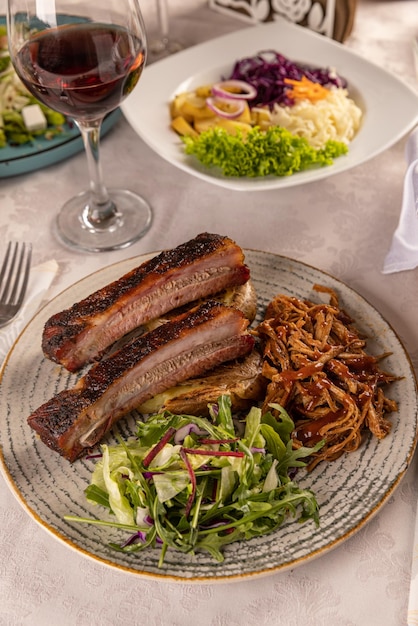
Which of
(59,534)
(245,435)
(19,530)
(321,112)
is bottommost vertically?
(19,530)

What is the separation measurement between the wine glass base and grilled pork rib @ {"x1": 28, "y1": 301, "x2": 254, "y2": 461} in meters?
0.81

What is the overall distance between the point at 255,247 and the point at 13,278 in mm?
995

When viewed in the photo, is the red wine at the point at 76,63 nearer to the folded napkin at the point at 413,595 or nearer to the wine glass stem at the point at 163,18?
the wine glass stem at the point at 163,18

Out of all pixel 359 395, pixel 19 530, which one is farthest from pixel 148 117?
pixel 19 530

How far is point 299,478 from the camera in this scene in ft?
6.95

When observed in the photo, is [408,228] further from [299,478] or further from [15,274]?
[15,274]

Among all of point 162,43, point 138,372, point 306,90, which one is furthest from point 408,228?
point 162,43

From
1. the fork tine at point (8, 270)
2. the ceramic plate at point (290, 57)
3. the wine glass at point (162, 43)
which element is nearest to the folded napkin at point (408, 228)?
the ceramic plate at point (290, 57)

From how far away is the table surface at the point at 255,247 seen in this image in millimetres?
1929

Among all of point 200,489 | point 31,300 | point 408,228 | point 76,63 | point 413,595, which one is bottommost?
point 31,300

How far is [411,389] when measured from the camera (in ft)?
7.52

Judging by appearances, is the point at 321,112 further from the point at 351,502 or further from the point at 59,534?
the point at 59,534

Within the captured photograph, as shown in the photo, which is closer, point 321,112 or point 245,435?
point 245,435

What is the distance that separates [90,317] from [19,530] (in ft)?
2.29
